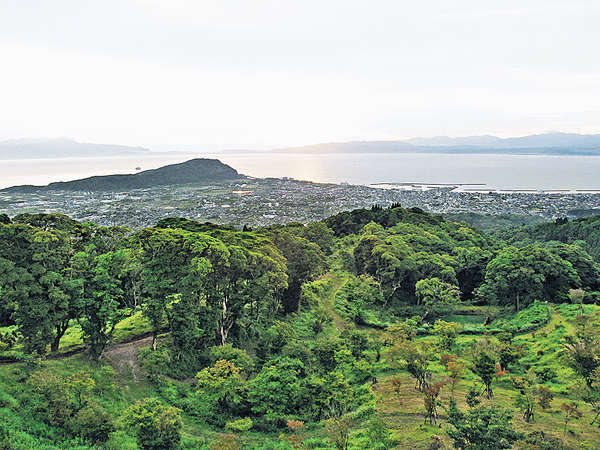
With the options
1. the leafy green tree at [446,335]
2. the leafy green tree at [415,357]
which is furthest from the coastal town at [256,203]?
the leafy green tree at [415,357]

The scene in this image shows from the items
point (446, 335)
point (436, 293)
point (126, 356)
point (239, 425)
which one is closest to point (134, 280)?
point (126, 356)

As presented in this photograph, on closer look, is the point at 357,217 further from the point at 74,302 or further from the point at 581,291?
the point at 74,302

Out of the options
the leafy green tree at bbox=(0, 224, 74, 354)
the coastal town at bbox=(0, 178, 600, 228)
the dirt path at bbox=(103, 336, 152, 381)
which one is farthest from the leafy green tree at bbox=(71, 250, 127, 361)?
the coastal town at bbox=(0, 178, 600, 228)

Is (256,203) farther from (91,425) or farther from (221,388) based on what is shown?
(91,425)

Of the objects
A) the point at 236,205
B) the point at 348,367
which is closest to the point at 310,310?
the point at 348,367

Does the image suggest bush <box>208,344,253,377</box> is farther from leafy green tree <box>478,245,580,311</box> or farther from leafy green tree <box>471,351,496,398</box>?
leafy green tree <box>478,245,580,311</box>
